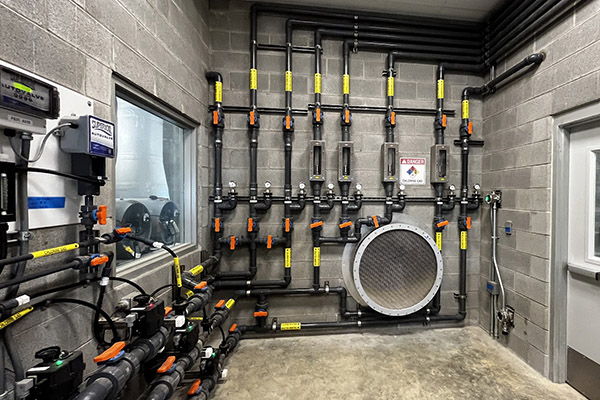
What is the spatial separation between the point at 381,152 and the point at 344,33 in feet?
3.54

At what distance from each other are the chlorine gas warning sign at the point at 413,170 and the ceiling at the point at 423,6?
1273mm

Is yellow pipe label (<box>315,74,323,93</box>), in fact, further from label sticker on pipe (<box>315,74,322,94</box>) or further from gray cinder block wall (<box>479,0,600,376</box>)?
gray cinder block wall (<box>479,0,600,376</box>)

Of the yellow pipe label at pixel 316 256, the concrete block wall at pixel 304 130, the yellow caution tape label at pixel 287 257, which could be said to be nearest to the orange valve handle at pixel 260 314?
the concrete block wall at pixel 304 130

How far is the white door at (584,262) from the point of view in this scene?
1567 millimetres

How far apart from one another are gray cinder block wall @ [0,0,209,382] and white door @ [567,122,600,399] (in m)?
2.67

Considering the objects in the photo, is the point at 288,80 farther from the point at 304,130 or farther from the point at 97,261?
the point at 97,261

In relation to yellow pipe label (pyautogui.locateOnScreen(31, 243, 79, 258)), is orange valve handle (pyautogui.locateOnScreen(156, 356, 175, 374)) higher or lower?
lower

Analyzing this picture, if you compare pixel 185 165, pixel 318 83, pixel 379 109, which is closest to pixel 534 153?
pixel 379 109

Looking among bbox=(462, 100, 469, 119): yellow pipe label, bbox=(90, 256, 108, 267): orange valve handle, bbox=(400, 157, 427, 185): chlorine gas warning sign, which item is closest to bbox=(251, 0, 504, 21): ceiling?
bbox=(462, 100, 469, 119): yellow pipe label

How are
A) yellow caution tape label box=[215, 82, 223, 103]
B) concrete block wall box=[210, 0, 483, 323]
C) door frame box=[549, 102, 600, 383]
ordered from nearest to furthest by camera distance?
door frame box=[549, 102, 600, 383] < yellow caution tape label box=[215, 82, 223, 103] < concrete block wall box=[210, 0, 483, 323]

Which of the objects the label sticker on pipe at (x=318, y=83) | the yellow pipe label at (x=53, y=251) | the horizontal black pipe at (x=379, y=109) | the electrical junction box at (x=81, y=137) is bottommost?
the yellow pipe label at (x=53, y=251)

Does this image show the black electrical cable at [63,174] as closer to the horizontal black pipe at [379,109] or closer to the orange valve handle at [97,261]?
the orange valve handle at [97,261]

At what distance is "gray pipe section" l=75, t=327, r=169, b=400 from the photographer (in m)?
0.78

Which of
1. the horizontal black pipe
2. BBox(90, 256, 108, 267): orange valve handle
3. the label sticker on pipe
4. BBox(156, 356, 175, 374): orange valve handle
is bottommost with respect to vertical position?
BBox(156, 356, 175, 374): orange valve handle
